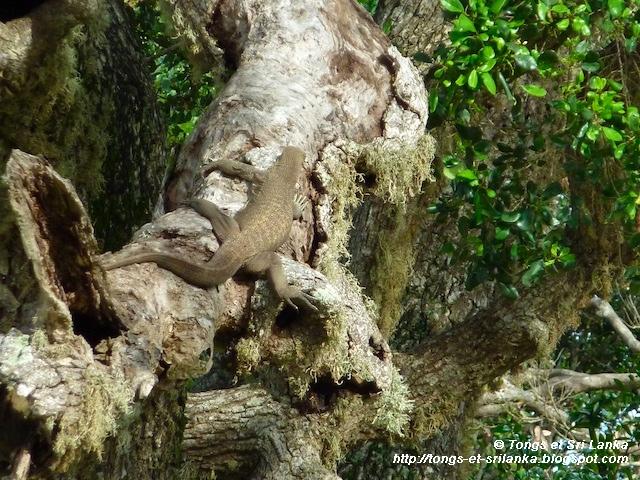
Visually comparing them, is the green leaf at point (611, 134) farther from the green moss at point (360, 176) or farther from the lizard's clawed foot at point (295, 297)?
the lizard's clawed foot at point (295, 297)

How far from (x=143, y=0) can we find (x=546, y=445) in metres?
4.27

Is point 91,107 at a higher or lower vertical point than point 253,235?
higher

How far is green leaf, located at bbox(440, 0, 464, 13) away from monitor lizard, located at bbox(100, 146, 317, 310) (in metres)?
0.97

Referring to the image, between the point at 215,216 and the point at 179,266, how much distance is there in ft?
1.56

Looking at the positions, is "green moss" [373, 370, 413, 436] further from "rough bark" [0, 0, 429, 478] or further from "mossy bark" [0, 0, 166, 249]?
"mossy bark" [0, 0, 166, 249]

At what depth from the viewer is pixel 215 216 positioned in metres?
3.12

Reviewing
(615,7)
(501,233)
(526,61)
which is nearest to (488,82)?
(526,61)

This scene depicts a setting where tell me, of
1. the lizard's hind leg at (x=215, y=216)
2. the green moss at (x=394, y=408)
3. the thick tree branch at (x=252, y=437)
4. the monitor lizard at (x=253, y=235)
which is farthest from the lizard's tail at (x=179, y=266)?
the thick tree branch at (x=252, y=437)

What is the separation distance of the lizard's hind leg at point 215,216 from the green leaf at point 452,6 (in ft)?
4.63

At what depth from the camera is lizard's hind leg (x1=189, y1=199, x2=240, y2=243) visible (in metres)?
3.03

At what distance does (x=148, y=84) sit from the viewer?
477 cm

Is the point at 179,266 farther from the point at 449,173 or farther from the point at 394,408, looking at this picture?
the point at 449,173

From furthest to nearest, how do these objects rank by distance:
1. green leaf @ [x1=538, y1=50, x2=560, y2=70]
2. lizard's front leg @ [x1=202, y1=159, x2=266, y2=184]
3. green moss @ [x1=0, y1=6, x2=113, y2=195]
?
green leaf @ [x1=538, y1=50, x2=560, y2=70] → green moss @ [x1=0, y1=6, x2=113, y2=195] → lizard's front leg @ [x1=202, y1=159, x2=266, y2=184]

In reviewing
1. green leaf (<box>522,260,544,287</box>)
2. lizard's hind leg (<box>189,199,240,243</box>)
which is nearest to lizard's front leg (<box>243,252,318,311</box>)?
lizard's hind leg (<box>189,199,240,243</box>)
